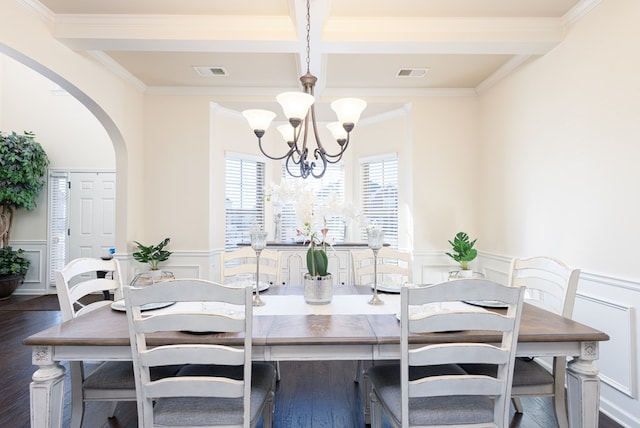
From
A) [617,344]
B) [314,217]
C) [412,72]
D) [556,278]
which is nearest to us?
[314,217]

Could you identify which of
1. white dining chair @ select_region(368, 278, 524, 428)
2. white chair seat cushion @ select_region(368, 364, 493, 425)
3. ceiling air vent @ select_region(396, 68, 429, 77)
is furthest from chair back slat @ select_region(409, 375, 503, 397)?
ceiling air vent @ select_region(396, 68, 429, 77)

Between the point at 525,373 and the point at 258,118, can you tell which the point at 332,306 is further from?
the point at 258,118

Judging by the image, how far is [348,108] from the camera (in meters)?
2.17

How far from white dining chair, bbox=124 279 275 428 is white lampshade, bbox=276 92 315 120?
4.10 feet

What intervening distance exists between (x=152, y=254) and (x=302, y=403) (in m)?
2.52

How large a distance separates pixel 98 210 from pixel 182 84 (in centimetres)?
311

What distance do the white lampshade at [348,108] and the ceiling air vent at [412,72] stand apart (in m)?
1.64

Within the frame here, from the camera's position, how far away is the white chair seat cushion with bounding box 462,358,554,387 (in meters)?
1.62

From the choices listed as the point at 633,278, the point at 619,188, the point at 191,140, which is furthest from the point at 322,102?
the point at 633,278

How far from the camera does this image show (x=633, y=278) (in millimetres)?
2043

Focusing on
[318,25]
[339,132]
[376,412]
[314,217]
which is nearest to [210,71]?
[318,25]

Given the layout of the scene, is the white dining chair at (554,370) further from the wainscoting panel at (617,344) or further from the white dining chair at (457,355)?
the wainscoting panel at (617,344)

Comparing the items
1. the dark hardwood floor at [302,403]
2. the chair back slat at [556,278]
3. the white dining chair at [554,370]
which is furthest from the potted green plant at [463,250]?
the white dining chair at [554,370]

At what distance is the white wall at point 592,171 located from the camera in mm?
2066
